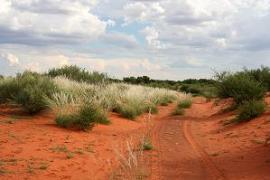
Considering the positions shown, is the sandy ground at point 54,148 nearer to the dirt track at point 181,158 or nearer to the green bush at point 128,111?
the dirt track at point 181,158

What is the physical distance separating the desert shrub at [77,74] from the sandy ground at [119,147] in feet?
42.1

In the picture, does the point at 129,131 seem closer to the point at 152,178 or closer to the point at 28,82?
the point at 28,82

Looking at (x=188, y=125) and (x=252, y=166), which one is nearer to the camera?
(x=252, y=166)

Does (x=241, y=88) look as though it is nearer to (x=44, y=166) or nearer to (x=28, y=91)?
(x=28, y=91)

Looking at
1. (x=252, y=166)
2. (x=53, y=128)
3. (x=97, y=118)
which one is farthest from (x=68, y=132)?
(x=252, y=166)

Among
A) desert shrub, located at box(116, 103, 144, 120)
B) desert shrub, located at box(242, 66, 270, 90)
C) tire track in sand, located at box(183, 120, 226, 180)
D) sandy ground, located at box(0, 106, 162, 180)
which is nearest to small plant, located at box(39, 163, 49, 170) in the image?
sandy ground, located at box(0, 106, 162, 180)

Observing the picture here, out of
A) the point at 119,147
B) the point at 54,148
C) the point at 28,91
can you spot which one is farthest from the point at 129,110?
the point at 54,148

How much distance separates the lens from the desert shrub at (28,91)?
2212cm

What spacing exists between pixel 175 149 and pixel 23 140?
4.94m

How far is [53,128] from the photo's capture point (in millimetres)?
19016

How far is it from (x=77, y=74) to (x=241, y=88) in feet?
44.0

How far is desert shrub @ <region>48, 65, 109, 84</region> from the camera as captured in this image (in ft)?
117

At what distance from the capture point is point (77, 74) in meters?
36.2

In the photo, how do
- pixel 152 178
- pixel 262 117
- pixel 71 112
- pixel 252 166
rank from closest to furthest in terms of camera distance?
pixel 152 178, pixel 252 166, pixel 71 112, pixel 262 117
